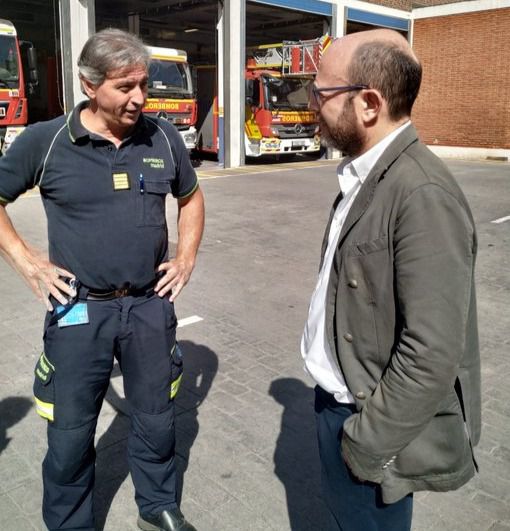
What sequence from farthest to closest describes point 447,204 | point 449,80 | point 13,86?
point 449,80 < point 13,86 < point 447,204

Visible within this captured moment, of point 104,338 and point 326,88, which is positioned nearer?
point 326,88

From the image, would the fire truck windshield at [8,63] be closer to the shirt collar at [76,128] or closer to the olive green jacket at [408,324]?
the shirt collar at [76,128]

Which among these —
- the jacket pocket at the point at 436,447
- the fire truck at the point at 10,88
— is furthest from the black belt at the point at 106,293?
the fire truck at the point at 10,88

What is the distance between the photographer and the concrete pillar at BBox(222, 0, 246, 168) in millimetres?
16250

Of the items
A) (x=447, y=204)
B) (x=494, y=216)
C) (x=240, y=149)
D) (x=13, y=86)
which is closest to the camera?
(x=447, y=204)

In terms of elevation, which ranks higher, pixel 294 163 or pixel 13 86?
pixel 13 86

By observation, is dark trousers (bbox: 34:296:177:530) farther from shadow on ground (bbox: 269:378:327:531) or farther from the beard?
the beard

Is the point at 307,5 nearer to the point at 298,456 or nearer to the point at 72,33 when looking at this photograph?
the point at 72,33

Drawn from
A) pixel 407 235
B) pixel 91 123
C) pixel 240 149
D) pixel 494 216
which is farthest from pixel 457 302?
pixel 240 149

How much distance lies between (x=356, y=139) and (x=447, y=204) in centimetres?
35

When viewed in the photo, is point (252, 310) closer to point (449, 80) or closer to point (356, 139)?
point (356, 139)

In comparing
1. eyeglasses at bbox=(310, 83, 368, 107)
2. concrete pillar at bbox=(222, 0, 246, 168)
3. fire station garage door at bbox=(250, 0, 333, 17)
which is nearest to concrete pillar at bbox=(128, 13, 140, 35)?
fire station garage door at bbox=(250, 0, 333, 17)

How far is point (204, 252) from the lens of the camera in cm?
757

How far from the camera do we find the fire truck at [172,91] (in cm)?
1545
